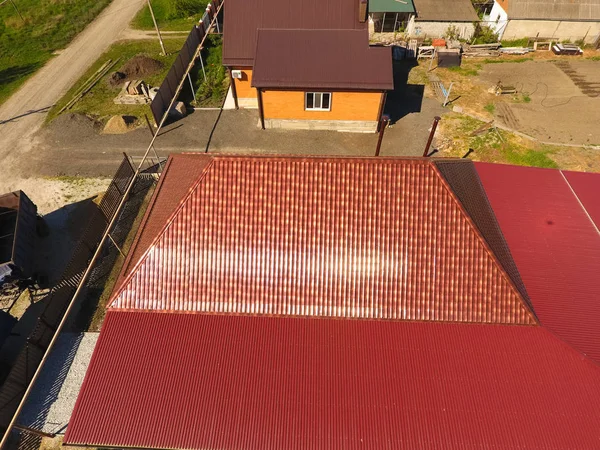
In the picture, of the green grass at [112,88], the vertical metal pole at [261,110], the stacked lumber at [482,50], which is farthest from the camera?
the stacked lumber at [482,50]

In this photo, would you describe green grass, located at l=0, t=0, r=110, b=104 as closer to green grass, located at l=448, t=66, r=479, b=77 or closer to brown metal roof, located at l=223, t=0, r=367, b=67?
brown metal roof, located at l=223, t=0, r=367, b=67

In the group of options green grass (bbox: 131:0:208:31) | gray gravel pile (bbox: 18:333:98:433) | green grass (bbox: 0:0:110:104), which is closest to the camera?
gray gravel pile (bbox: 18:333:98:433)

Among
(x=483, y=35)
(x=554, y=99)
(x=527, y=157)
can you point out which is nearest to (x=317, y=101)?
(x=527, y=157)

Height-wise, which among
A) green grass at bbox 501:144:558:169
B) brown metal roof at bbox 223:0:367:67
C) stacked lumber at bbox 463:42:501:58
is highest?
brown metal roof at bbox 223:0:367:67

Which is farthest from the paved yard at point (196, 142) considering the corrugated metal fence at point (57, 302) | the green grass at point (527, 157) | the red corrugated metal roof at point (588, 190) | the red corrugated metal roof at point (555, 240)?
the red corrugated metal roof at point (588, 190)

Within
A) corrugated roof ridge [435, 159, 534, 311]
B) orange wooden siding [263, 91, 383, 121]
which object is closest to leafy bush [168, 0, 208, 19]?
orange wooden siding [263, 91, 383, 121]

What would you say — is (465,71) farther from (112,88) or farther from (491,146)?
(112,88)

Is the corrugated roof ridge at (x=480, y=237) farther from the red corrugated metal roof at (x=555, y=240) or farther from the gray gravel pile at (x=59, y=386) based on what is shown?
the gray gravel pile at (x=59, y=386)
